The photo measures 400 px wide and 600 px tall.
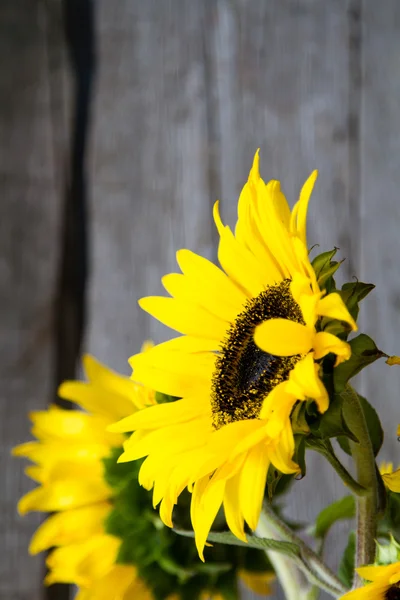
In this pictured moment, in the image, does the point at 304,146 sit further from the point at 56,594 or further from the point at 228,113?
the point at 56,594

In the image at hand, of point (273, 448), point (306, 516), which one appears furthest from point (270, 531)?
point (306, 516)

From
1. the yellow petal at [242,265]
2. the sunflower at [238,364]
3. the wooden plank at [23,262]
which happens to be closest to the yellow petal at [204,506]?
the sunflower at [238,364]

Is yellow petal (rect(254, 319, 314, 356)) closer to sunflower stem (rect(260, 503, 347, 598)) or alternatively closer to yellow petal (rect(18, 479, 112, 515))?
sunflower stem (rect(260, 503, 347, 598))

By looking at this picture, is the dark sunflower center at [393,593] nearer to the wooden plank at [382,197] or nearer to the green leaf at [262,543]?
the green leaf at [262,543]

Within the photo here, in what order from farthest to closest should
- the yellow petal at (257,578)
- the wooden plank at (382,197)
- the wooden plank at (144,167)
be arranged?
the wooden plank at (144,167) < the wooden plank at (382,197) < the yellow petal at (257,578)

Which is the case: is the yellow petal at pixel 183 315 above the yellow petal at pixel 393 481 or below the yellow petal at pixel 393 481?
above

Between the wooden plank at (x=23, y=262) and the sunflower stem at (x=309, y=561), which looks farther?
the wooden plank at (x=23, y=262)

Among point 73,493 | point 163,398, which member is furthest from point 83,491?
point 163,398

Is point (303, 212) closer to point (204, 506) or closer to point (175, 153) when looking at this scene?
point (204, 506)
